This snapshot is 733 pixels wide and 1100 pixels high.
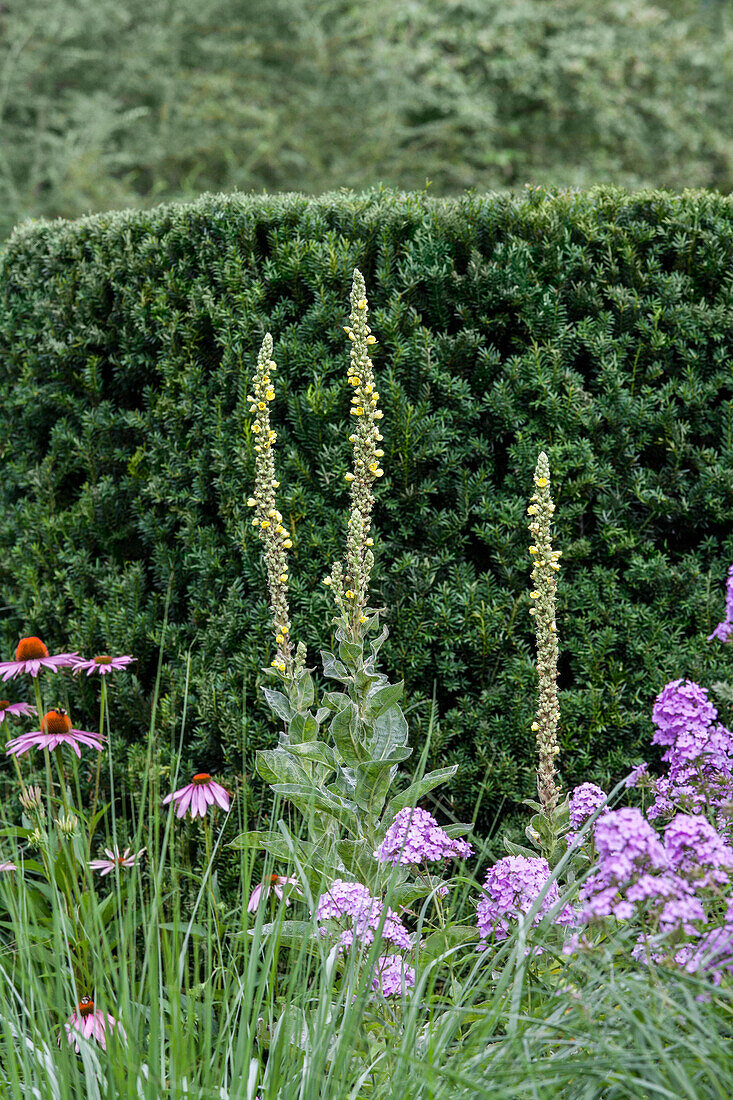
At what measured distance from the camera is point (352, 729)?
284 centimetres

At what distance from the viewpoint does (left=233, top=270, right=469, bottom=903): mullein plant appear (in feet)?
9.12

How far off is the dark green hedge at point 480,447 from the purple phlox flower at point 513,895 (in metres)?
1.01

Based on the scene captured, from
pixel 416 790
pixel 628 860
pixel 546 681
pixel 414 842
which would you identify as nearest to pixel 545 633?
pixel 546 681

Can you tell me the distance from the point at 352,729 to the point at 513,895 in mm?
626

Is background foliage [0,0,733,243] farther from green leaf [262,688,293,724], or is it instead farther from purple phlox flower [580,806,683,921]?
purple phlox flower [580,806,683,921]

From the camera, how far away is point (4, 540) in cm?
463

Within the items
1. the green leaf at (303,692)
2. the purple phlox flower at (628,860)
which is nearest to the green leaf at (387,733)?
the green leaf at (303,692)

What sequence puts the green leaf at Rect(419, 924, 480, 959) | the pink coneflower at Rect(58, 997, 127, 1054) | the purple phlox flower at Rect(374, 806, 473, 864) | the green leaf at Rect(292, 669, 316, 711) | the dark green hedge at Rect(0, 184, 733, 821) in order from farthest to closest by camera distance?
the dark green hedge at Rect(0, 184, 733, 821) < the green leaf at Rect(292, 669, 316, 711) < the green leaf at Rect(419, 924, 480, 959) < the purple phlox flower at Rect(374, 806, 473, 864) < the pink coneflower at Rect(58, 997, 127, 1054)

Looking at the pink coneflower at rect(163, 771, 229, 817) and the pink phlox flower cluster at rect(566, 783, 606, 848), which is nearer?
the pink phlox flower cluster at rect(566, 783, 606, 848)

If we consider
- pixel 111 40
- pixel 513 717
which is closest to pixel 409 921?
pixel 513 717

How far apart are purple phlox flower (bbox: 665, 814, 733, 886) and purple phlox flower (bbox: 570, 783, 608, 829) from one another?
2.29ft

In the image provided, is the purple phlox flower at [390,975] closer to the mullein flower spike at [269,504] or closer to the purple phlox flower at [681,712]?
the mullein flower spike at [269,504]

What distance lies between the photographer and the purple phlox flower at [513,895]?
8.19 ft

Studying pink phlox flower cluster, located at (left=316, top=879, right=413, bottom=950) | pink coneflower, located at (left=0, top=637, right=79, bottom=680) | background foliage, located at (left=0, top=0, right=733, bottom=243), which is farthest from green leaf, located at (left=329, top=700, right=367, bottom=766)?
background foliage, located at (left=0, top=0, right=733, bottom=243)
